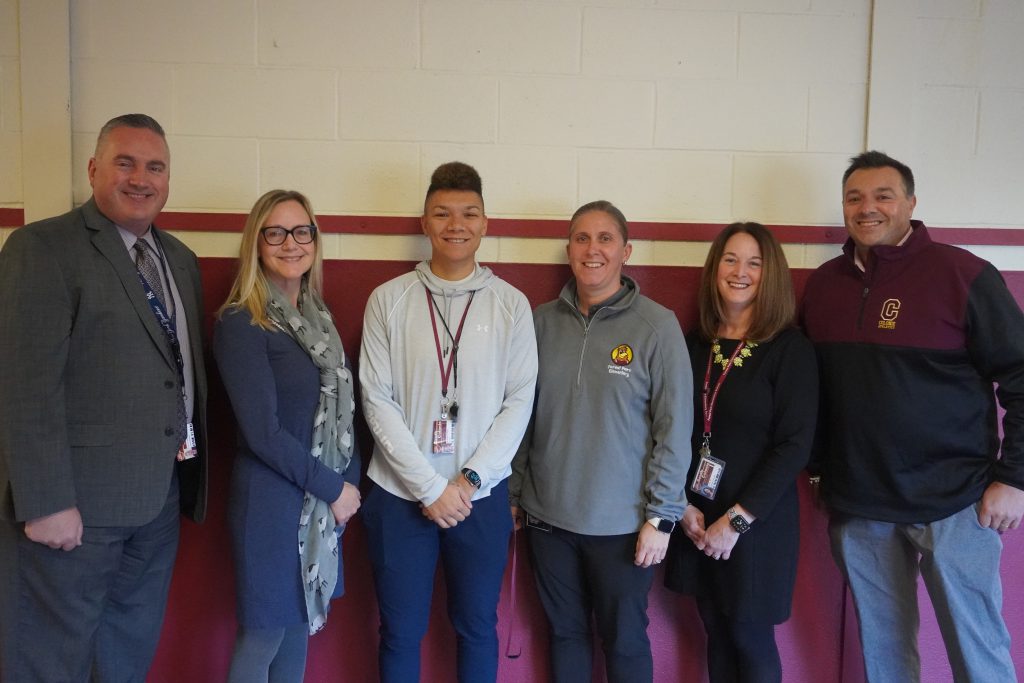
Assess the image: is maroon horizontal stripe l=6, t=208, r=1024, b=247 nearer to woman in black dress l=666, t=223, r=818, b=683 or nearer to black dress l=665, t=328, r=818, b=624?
woman in black dress l=666, t=223, r=818, b=683

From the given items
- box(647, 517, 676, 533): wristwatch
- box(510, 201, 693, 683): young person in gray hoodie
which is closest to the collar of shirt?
box(510, 201, 693, 683): young person in gray hoodie

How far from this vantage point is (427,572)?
1.90m

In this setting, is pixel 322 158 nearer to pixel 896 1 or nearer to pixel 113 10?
pixel 113 10

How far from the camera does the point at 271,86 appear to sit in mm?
2172

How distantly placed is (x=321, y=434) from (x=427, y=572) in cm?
53

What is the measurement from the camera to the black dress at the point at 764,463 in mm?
1834

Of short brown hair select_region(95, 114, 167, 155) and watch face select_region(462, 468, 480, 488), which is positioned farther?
watch face select_region(462, 468, 480, 488)

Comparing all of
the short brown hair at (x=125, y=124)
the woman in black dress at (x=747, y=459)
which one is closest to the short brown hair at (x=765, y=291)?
the woman in black dress at (x=747, y=459)

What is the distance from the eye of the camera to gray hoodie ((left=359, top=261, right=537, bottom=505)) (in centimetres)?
184

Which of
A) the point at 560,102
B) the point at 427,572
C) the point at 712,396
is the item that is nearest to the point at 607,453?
the point at 712,396

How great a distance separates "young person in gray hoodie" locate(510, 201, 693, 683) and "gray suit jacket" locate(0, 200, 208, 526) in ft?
3.57

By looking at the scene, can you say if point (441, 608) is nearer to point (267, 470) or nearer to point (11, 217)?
point (267, 470)

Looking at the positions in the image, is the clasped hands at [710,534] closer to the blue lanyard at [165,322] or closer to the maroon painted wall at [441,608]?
the maroon painted wall at [441,608]

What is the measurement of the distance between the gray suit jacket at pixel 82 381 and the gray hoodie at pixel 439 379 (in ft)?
1.84
